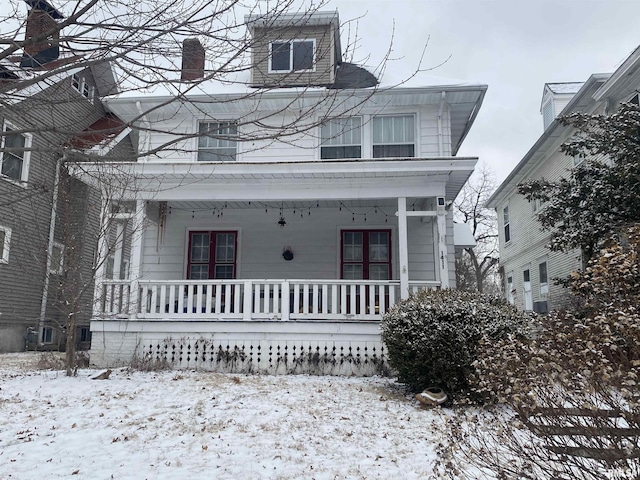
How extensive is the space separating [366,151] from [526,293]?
35.0ft

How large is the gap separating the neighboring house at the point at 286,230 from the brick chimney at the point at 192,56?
286 centimetres

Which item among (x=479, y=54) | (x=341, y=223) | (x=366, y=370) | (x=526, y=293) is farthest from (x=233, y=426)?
(x=526, y=293)

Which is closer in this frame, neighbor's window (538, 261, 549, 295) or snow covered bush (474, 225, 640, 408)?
snow covered bush (474, 225, 640, 408)

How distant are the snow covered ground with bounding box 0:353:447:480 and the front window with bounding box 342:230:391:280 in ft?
12.3

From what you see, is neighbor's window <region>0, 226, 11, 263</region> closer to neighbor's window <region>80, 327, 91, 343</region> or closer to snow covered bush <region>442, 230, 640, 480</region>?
neighbor's window <region>80, 327, 91, 343</region>

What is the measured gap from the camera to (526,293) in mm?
17781

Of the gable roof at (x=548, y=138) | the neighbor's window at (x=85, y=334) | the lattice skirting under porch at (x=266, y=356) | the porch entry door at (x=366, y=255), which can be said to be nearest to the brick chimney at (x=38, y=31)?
the lattice skirting under porch at (x=266, y=356)

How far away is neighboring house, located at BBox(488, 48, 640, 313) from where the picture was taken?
33.3ft

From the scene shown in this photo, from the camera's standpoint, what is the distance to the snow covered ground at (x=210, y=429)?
12.7ft

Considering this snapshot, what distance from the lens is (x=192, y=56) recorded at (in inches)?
151

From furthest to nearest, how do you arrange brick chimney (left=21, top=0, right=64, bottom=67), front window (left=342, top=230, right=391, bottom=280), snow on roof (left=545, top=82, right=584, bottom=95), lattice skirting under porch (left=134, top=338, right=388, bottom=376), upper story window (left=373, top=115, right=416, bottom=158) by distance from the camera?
snow on roof (left=545, top=82, right=584, bottom=95)
front window (left=342, top=230, right=391, bottom=280)
upper story window (left=373, top=115, right=416, bottom=158)
lattice skirting under porch (left=134, top=338, right=388, bottom=376)
brick chimney (left=21, top=0, right=64, bottom=67)

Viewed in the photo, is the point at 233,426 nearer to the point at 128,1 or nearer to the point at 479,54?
the point at 128,1

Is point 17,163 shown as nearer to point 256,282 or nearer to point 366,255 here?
point 256,282

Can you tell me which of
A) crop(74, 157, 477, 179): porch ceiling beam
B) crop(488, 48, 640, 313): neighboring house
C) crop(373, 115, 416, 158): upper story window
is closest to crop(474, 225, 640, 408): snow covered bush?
crop(74, 157, 477, 179): porch ceiling beam
